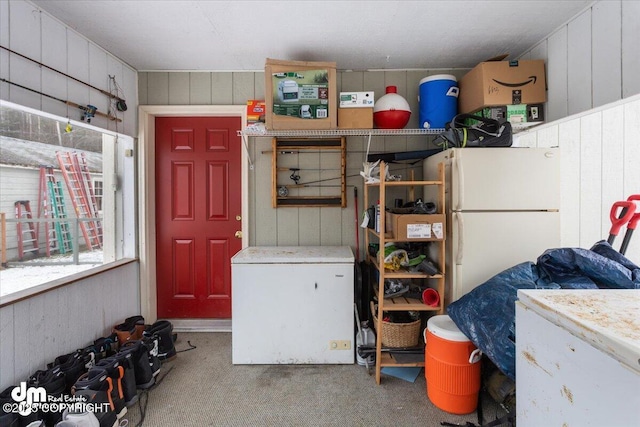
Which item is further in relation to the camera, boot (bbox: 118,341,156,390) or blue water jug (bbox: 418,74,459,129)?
blue water jug (bbox: 418,74,459,129)

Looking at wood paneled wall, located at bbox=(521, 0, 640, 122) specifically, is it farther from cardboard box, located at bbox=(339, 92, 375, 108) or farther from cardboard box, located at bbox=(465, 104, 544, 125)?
cardboard box, located at bbox=(339, 92, 375, 108)

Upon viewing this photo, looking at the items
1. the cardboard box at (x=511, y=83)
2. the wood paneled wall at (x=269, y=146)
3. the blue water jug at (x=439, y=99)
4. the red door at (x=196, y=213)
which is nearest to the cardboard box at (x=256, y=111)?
the wood paneled wall at (x=269, y=146)

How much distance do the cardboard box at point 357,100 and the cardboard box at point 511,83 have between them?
85 cm

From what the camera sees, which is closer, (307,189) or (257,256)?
(257,256)

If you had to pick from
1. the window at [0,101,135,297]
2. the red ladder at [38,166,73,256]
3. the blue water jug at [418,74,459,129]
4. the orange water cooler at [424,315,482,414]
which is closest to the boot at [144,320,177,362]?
the window at [0,101,135,297]

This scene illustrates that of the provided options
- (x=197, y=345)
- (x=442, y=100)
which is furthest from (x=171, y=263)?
(x=442, y=100)

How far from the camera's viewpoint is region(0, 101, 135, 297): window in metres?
1.86

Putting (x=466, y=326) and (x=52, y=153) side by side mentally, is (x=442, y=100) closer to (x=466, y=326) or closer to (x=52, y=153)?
(x=466, y=326)

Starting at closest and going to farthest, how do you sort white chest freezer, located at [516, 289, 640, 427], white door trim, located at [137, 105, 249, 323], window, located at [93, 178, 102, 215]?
white chest freezer, located at [516, 289, 640, 427]
window, located at [93, 178, 102, 215]
white door trim, located at [137, 105, 249, 323]

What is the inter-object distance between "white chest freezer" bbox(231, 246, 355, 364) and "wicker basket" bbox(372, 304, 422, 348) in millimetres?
262

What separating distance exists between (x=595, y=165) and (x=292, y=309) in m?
2.30

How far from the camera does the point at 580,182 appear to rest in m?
1.99

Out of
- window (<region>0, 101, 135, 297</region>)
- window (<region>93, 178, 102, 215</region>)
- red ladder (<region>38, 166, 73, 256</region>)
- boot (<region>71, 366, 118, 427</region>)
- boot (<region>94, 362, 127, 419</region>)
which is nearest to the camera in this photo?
boot (<region>71, 366, 118, 427</region>)

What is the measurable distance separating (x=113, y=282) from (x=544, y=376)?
114 inches
